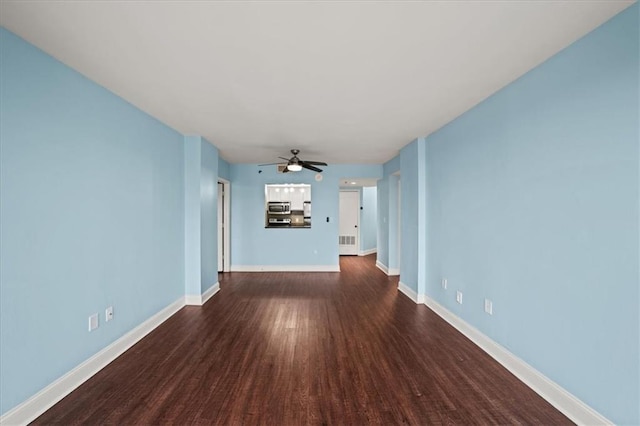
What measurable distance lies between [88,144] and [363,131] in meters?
3.12

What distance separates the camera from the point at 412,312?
3830 millimetres

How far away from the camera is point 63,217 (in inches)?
83.5

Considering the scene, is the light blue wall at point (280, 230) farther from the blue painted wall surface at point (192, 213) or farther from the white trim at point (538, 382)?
the white trim at point (538, 382)

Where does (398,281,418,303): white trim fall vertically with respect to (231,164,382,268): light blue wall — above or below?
below

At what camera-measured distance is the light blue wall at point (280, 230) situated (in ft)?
21.0

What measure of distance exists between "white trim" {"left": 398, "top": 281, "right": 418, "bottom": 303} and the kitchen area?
262 centimetres

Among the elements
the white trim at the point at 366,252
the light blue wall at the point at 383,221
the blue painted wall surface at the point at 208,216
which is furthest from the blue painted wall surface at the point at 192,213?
the white trim at the point at 366,252

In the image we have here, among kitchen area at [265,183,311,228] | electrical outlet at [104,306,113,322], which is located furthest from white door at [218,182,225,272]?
electrical outlet at [104,306,113,322]

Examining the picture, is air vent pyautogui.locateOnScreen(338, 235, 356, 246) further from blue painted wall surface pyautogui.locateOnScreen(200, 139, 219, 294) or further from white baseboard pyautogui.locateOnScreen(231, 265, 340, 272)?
blue painted wall surface pyautogui.locateOnScreen(200, 139, 219, 294)

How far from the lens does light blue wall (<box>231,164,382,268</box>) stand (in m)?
6.39

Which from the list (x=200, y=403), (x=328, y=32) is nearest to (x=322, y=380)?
(x=200, y=403)

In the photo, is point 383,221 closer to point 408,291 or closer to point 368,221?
point 368,221

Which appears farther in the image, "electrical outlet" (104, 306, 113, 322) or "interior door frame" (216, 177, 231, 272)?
"interior door frame" (216, 177, 231, 272)

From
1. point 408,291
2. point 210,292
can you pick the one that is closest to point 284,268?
→ point 210,292
